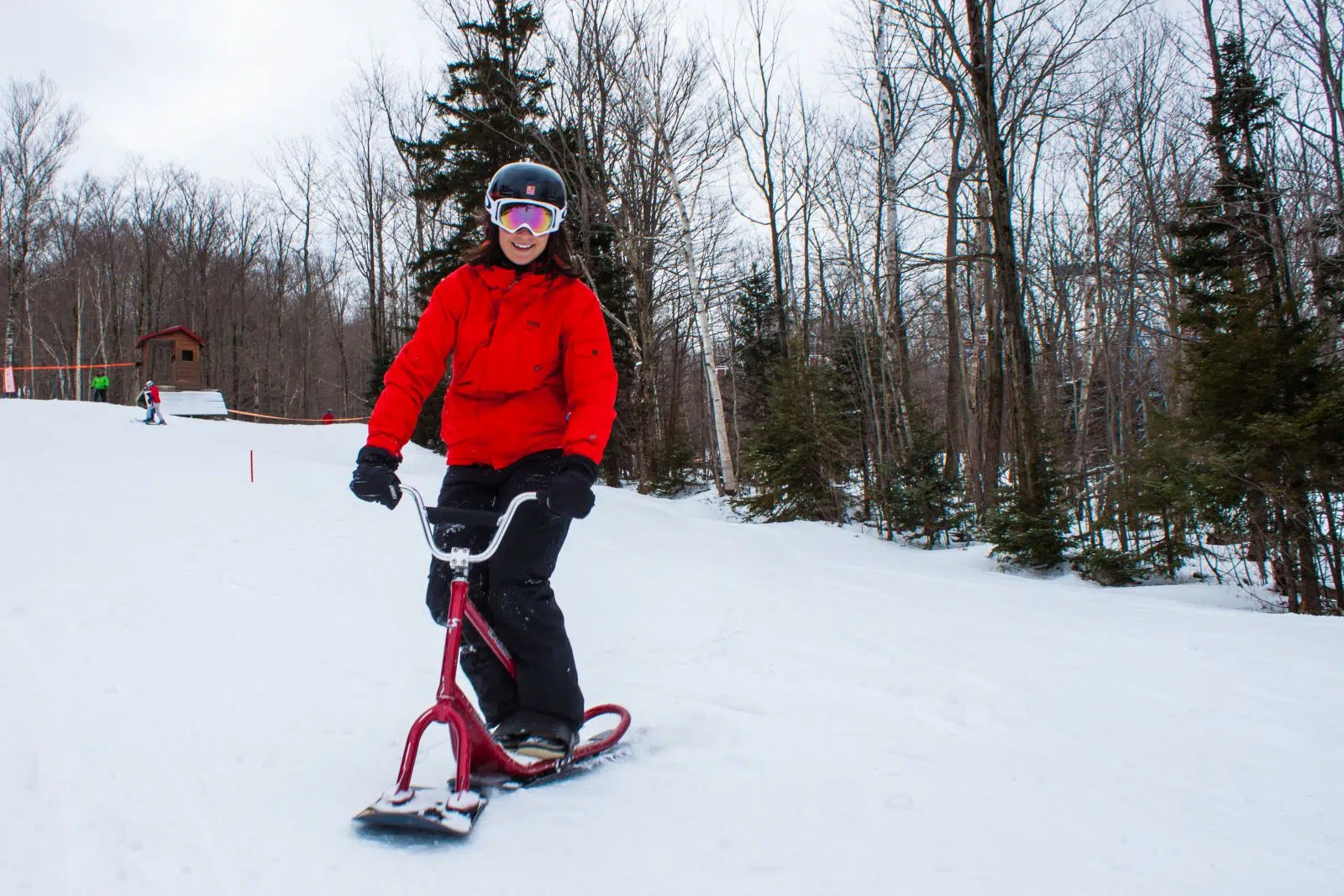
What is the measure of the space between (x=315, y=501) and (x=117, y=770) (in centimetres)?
652

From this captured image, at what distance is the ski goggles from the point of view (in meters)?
2.59

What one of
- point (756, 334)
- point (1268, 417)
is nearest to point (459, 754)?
point (1268, 417)

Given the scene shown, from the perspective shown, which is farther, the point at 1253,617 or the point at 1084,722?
the point at 1253,617

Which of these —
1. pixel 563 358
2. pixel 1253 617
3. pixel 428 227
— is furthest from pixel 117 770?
pixel 428 227

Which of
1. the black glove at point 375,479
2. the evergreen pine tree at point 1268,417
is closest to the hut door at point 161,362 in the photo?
the black glove at point 375,479

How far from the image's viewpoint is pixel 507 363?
8.36 ft

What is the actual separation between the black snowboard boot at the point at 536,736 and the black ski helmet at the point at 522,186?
180cm

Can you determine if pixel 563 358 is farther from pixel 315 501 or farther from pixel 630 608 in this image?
pixel 315 501

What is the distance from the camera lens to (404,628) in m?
4.47

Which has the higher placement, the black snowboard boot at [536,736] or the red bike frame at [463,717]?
the red bike frame at [463,717]

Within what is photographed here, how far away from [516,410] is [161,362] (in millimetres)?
33412

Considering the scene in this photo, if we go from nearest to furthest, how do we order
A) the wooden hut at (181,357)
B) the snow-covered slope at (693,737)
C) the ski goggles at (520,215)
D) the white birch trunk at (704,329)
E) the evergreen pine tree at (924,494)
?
the snow-covered slope at (693,737)
the ski goggles at (520,215)
the evergreen pine tree at (924,494)
the white birch trunk at (704,329)
the wooden hut at (181,357)

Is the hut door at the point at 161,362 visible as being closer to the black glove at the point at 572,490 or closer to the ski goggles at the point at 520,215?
the ski goggles at the point at 520,215

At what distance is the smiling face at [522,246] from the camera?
8.57 ft
